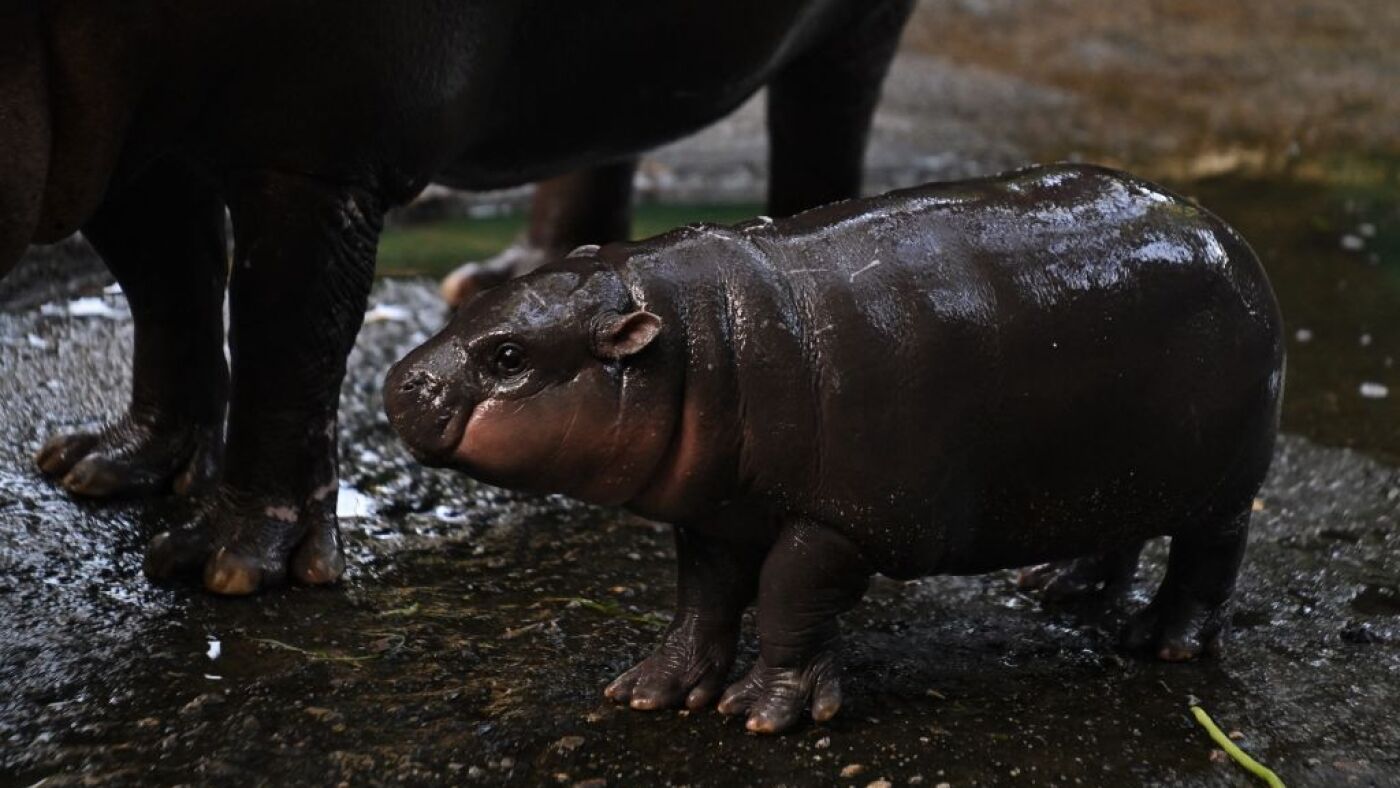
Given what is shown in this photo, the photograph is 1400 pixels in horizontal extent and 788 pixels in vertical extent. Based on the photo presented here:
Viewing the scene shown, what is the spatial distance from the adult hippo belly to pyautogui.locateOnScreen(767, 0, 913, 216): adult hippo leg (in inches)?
19.6

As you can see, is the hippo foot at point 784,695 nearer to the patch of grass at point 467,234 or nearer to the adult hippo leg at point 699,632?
the adult hippo leg at point 699,632

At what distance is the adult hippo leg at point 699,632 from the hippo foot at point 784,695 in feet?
0.22

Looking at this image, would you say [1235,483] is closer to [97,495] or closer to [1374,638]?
[1374,638]

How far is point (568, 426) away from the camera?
258 centimetres

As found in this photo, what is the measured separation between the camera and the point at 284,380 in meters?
3.25

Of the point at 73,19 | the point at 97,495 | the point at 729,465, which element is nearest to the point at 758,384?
the point at 729,465

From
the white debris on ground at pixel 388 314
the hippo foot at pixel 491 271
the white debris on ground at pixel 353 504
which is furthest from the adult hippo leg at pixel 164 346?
the hippo foot at pixel 491 271

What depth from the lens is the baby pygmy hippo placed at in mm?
2592

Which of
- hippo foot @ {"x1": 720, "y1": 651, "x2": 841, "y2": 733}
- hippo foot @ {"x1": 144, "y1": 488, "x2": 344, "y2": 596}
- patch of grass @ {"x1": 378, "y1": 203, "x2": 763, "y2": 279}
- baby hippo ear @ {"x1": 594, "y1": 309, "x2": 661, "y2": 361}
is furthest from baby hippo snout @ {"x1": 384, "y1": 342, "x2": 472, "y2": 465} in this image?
patch of grass @ {"x1": 378, "y1": 203, "x2": 763, "y2": 279}

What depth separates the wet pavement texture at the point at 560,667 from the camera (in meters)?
2.66

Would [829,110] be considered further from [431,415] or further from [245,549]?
[431,415]

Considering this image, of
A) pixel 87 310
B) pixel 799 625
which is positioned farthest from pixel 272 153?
pixel 87 310

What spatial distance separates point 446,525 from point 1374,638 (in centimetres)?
182

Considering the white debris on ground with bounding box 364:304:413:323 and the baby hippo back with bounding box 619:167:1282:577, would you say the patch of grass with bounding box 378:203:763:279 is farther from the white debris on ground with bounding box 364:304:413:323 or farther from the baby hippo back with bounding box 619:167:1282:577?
the baby hippo back with bounding box 619:167:1282:577
